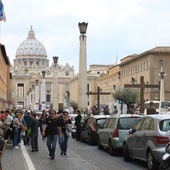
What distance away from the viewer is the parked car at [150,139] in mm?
14547

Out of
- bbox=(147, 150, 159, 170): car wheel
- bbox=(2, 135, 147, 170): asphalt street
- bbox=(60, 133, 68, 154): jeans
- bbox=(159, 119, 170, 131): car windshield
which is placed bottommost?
bbox=(2, 135, 147, 170): asphalt street

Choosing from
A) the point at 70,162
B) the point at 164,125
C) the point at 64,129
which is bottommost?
the point at 70,162

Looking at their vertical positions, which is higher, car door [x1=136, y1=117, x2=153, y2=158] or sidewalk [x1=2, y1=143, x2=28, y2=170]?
car door [x1=136, y1=117, x2=153, y2=158]

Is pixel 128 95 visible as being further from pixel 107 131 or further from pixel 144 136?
pixel 144 136

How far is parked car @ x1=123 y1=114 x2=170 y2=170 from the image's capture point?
573 inches

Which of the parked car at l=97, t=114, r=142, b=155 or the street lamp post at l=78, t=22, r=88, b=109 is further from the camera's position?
the street lamp post at l=78, t=22, r=88, b=109

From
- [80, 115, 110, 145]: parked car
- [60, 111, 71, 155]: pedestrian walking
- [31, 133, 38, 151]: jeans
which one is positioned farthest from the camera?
[80, 115, 110, 145]: parked car

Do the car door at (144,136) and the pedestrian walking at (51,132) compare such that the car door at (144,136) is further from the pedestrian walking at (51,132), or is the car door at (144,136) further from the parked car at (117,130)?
the pedestrian walking at (51,132)

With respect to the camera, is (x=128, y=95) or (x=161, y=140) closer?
(x=161, y=140)

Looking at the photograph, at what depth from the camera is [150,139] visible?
15.1 metres

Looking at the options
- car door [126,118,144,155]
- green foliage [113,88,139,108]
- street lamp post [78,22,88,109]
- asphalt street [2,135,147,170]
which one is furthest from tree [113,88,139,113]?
car door [126,118,144,155]

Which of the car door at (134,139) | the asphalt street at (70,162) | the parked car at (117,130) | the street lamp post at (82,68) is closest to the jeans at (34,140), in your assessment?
the asphalt street at (70,162)

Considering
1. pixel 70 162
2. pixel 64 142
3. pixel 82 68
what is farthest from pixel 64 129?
pixel 82 68

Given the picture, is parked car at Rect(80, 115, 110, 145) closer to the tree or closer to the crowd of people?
the crowd of people
